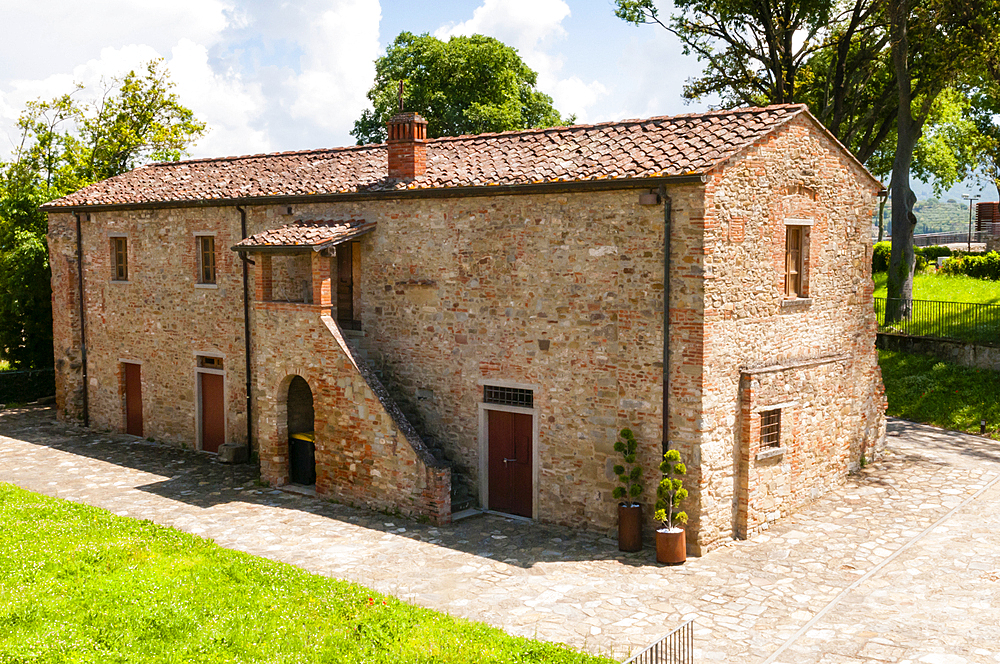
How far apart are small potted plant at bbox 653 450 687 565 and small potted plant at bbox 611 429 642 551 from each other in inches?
12.8

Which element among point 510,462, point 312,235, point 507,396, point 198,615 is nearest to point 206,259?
point 312,235

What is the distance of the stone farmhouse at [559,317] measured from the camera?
42.3 feet

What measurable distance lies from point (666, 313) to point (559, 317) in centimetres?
191

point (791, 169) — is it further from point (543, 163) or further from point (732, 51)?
point (732, 51)

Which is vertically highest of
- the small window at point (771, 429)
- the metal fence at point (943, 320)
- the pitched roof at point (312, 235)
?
the pitched roof at point (312, 235)

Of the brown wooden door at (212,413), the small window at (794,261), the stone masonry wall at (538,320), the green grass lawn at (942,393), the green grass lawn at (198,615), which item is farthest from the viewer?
the green grass lawn at (942,393)

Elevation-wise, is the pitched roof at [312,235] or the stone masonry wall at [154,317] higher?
the pitched roof at [312,235]

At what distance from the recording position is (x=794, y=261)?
49.0ft

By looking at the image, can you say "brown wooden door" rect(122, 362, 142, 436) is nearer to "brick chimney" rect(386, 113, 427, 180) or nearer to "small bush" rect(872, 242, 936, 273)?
"brick chimney" rect(386, 113, 427, 180)

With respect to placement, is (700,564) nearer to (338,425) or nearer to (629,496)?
(629,496)

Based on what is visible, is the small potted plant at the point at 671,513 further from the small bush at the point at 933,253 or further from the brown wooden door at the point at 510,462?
the small bush at the point at 933,253

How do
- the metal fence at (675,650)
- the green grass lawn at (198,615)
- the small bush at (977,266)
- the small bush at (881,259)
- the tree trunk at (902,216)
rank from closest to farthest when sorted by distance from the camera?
1. the metal fence at (675,650)
2. the green grass lawn at (198,615)
3. the tree trunk at (902,216)
4. the small bush at (977,266)
5. the small bush at (881,259)

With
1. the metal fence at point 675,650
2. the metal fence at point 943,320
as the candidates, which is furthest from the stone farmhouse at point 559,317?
the metal fence at point 943,320

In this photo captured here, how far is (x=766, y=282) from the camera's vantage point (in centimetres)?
1385
